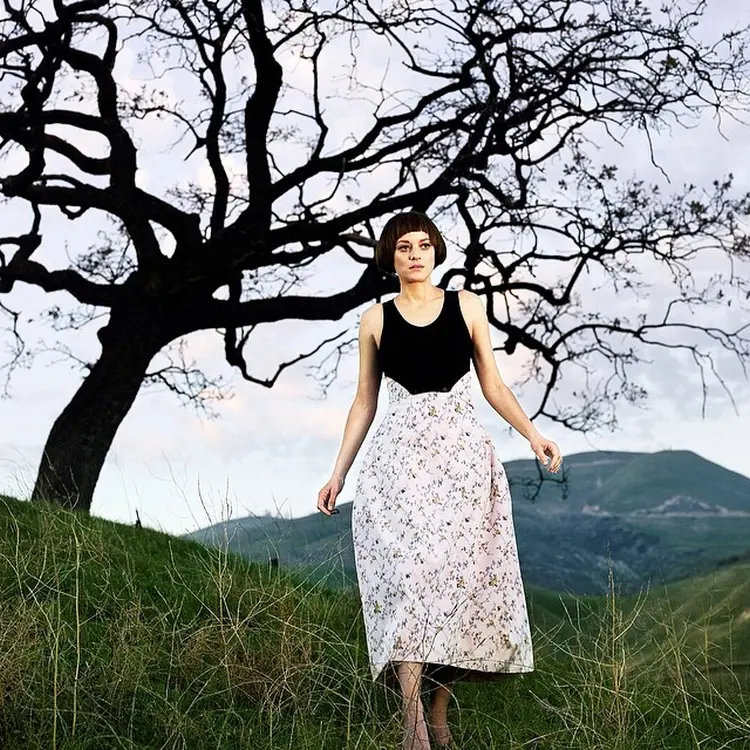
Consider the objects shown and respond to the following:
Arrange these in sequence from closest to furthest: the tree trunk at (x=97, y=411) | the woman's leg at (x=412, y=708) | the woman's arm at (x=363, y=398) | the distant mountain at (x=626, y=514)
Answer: the woman's leg at (x=412, y=708) → the woman's arm at (x=363, y=398) → the tree trunk at (x=97, y=411) → the distant mountain at (x=626, y=514)

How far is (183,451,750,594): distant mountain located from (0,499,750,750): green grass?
1704 mm

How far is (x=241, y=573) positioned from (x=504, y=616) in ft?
10.3

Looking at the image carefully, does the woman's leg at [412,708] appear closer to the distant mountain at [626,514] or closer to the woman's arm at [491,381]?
the woman's arm at [491,381]

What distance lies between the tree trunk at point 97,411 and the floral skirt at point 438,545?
6.04 metres

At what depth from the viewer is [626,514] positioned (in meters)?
17.5

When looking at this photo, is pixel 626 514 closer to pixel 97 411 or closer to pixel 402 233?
pixel 97 411

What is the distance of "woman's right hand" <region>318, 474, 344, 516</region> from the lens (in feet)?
14.0

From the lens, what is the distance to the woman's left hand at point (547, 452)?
4215mm

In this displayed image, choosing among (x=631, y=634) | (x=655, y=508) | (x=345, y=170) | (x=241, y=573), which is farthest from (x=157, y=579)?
(x=655, y=508)

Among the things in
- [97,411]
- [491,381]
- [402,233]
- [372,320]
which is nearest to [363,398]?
[372,320]

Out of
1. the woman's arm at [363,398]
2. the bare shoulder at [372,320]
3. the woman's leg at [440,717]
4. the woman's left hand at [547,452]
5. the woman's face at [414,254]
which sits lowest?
the woman's leg at [440,717]

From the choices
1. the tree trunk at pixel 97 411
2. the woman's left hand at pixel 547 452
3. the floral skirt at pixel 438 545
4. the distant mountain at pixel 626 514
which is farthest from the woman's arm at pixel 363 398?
the tree trunk at pixel 97 411

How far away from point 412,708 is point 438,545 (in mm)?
567

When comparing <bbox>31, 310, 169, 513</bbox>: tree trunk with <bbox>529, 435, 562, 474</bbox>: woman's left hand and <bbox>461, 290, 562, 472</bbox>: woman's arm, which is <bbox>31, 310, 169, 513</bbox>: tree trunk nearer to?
<bbox>461, 290, 562, 472</bbox>: woman's arm
